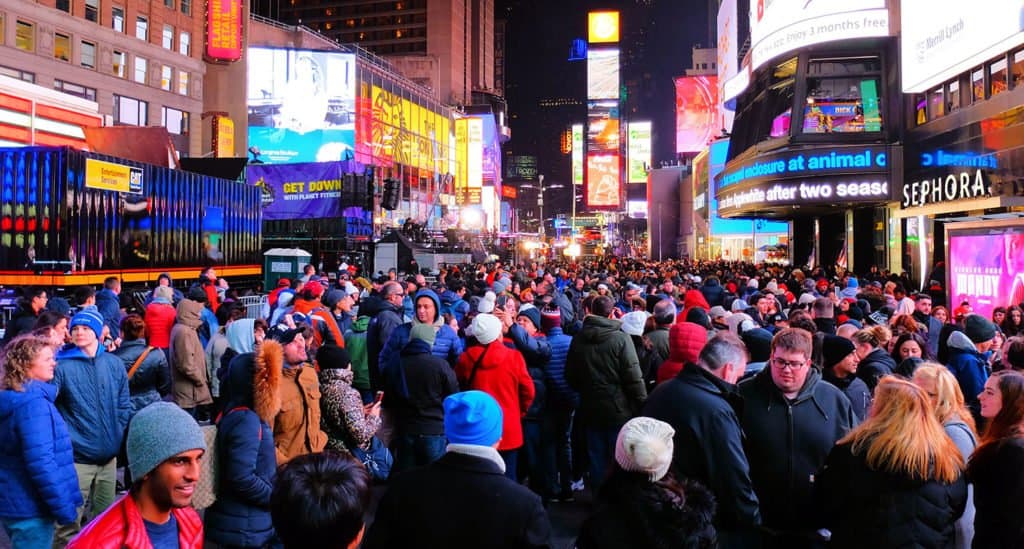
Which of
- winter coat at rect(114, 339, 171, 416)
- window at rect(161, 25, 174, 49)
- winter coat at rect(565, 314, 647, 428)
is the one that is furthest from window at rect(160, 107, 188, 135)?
winter coat at rect(565, 314, 647, 428)

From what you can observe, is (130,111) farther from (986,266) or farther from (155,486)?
(155,486)

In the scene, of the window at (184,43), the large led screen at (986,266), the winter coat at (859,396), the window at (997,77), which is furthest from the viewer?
the window at (184,43)

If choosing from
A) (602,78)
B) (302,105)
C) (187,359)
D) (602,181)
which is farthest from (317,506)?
(602,78)

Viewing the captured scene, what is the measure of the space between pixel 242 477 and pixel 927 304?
380 inches

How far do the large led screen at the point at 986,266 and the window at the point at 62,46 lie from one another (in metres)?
43.1

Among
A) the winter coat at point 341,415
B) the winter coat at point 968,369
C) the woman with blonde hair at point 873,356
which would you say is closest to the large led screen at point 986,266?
the winter coat at point 968,369

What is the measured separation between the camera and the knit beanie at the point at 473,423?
327 centimetres

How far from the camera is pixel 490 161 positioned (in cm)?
9756

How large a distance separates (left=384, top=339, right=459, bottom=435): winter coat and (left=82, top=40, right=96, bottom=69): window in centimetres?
4451

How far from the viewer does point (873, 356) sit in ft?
20.2

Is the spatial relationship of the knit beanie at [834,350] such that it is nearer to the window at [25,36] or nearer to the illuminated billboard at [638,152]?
the window at [25,36]

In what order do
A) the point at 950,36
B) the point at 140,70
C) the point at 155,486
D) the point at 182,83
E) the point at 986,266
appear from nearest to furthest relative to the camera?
the point at 155,486 < the point at 986,266 < the point at 950,36 < the point at 140,70 < the point at 182,83

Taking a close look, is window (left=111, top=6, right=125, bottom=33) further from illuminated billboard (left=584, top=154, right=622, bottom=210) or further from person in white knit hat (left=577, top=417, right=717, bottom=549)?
illuminated billboard (left=584, top=154, right=622, bottom=210)

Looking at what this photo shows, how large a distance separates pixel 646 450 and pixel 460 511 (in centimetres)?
74
